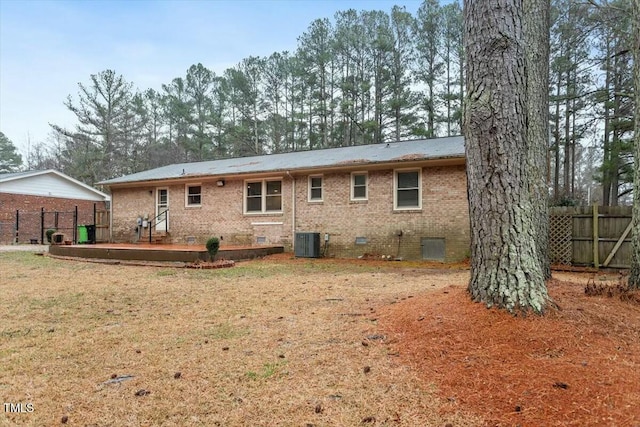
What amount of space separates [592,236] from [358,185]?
6.65 meters

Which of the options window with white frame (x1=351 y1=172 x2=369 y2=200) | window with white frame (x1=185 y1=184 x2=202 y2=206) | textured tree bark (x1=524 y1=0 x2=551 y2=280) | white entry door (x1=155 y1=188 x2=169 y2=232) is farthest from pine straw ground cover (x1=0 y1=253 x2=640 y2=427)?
white entry door (x1=155 y1=188 x2=169 y2=232)

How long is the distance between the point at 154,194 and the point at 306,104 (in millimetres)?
13872

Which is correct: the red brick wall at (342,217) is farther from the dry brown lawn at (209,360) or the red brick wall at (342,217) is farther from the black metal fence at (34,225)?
the dry brown lawn at (209,360)

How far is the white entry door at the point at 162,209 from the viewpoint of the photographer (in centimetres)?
1616

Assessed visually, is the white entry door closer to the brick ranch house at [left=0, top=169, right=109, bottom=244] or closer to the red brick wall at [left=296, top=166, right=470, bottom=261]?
the brick ranch house at [left=0, top=169, right=109, bottom=244]

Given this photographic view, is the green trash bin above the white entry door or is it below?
below

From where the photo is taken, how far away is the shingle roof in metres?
11.9

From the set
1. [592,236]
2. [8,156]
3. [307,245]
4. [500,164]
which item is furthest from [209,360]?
[8,156]

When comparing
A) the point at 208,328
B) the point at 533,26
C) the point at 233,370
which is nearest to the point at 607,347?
the point at 233,370

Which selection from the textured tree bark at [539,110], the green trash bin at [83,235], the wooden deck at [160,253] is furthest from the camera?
the green trash bin at [83,235]

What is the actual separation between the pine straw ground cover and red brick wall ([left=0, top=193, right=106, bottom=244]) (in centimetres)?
1842

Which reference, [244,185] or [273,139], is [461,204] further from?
[273,139]

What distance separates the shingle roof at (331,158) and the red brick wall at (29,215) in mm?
7665

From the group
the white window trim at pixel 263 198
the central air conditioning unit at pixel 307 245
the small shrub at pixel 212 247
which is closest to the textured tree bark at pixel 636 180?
the central air conditioning unit at pixel 307 245
